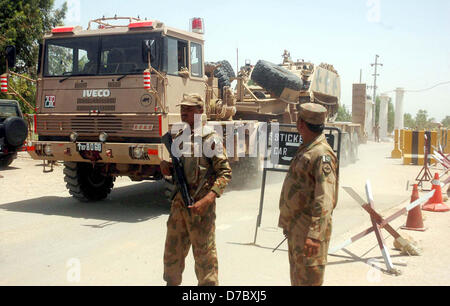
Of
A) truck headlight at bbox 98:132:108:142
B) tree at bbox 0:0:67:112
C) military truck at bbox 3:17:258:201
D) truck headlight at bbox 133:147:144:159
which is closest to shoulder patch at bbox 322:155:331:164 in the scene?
military truck at bbox 3:17:258:201

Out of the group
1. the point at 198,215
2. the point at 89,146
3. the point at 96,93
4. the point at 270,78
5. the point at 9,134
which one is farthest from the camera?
the point at 9,134

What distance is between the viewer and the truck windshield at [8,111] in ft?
45.1

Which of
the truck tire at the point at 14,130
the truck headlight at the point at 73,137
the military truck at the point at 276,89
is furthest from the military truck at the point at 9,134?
the military truck at the point at 276,89

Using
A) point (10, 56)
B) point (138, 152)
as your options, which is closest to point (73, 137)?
point (138, 152)

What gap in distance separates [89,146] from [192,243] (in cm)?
466

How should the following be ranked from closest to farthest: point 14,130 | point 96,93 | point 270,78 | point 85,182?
point 96,93 → point 85,182 → point 270,78 → point 14,130

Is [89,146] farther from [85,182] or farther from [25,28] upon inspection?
[25,28]

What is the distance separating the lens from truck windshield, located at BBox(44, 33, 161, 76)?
771 centimetres

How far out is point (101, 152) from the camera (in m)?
7.71

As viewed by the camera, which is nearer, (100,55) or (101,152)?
(101,152)

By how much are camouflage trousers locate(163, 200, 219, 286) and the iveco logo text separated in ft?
15.2

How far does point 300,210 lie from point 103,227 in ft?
14.5

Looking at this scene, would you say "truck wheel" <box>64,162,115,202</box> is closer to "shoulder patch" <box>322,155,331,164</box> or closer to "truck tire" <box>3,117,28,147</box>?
"truck tire" <box>3,117,28,147</box>
